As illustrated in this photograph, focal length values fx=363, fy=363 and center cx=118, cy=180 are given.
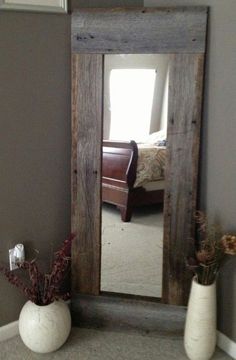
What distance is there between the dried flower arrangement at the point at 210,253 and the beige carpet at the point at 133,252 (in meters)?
0.22

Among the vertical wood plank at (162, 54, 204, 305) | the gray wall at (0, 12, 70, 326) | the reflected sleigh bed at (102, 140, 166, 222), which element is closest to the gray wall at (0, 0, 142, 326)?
the gray wall at (0, 12, 70, 326)

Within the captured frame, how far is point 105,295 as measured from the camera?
1.99 m

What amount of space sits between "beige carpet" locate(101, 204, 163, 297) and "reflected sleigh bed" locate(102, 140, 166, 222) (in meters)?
0.05

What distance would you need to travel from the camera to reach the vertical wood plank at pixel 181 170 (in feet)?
5.75

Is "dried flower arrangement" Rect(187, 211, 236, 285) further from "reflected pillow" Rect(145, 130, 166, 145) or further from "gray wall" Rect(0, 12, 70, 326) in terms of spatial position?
"gray wall" Rect(0, 12, 70, 326)

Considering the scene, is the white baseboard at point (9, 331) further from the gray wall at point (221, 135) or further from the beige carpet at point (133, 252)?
the gray wall at point (221, 135)

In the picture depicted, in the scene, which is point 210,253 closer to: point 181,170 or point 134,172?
point 181,170

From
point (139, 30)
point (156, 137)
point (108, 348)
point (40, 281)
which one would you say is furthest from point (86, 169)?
point (108, 348)

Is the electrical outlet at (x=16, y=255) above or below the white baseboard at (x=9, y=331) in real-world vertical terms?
above

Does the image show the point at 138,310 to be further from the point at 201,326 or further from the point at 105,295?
the point at 201,326

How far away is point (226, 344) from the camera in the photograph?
5.97 feet

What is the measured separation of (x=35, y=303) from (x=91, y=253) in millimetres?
379

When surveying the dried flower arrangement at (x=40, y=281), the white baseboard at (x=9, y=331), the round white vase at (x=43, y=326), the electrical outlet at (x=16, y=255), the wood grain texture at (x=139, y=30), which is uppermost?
the wood grain texture at (x=139, y=30)

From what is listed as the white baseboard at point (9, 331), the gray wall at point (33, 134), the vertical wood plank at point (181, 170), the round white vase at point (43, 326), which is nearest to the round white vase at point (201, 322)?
the vertical wood plank at point (181, 170)
